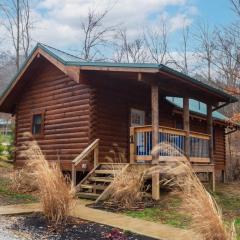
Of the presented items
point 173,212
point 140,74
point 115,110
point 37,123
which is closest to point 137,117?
point 115,110

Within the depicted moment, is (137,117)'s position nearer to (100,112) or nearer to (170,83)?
(100,112)

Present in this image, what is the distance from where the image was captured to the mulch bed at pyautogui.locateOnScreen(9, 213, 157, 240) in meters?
7.12

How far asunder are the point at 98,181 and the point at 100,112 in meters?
2.89

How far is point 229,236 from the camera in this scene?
17.8 ft

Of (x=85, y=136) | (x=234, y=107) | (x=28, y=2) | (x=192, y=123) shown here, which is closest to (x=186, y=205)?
(x=85, y=136)

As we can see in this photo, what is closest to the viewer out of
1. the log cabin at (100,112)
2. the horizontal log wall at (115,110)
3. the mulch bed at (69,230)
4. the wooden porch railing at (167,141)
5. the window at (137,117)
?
the mulch bed at (69,230)

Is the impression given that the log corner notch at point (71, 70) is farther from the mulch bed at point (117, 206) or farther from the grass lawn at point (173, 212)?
the grass lawn at point (173, 212)

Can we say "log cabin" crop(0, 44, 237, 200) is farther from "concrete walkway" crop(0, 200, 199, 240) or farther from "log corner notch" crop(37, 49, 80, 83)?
"concrete walkway" crop(0, 200, 199, 240)

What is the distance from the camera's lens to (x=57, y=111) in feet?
50.6

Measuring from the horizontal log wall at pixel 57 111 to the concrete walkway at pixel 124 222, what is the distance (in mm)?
3930

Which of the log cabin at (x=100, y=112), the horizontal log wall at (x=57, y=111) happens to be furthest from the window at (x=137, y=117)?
the horizontal log wall at (x=57, y=111)

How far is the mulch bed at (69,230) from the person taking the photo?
7.12 m

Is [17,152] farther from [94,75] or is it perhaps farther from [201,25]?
[201,25]

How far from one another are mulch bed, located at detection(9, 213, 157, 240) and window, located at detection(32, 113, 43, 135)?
27.0 ft
